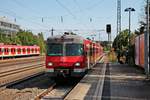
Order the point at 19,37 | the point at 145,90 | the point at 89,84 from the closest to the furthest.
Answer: the point at 145,90 < the point at 89,84 < the point at 19,37

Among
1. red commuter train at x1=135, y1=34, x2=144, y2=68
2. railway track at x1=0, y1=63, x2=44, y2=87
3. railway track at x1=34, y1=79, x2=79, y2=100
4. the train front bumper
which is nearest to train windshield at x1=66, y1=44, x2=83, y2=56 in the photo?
the train front bumper

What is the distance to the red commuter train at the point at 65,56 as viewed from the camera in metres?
18.0

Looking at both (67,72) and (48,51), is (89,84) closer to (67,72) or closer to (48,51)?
(67,72)

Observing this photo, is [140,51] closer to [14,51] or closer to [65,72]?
[65,72]

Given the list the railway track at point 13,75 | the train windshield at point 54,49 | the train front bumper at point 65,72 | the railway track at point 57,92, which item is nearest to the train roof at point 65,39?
the train windshield at point 54,49

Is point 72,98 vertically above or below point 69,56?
below

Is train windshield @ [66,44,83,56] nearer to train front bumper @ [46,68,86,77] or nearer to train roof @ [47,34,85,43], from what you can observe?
train roof @ [47,34,85,43]

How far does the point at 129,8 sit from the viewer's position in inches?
1764

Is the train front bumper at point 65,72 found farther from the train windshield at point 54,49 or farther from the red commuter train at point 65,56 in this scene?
the train windshield at point 54,49

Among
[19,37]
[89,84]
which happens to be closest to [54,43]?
[89,84]

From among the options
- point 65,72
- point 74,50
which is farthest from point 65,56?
point 65,72

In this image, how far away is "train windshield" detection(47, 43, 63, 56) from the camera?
18359 mm

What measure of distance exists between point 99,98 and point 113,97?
2.09 ft

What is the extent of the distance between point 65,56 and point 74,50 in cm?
59
